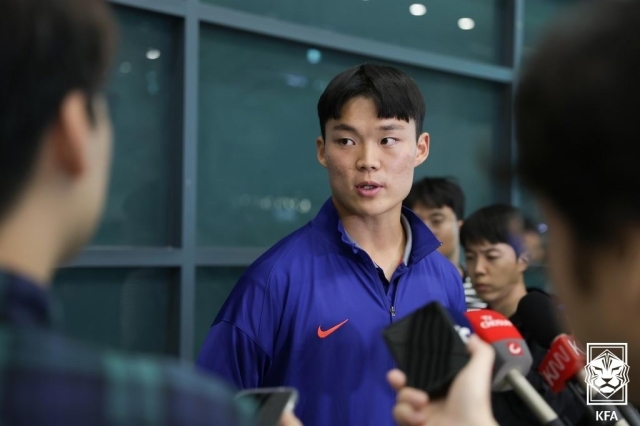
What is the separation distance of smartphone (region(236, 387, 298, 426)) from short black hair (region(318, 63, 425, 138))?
1.18m

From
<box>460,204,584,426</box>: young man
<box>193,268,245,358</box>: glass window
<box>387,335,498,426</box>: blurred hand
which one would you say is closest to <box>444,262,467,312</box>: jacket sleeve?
<box>460,204,584,426</box>: young man

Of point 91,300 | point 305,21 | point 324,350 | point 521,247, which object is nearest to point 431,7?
point 305,21

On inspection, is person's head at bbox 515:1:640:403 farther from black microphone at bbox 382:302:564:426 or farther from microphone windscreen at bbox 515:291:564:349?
microphone windscreen at bbox 515:291:564:349

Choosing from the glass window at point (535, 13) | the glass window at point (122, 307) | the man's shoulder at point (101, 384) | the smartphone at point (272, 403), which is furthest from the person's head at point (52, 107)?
the glass window at point (535, 13)

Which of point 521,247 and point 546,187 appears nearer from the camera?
point 546,187

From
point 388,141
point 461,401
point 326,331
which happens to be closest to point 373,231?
point 388,141

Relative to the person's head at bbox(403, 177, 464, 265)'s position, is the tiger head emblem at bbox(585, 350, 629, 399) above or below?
below

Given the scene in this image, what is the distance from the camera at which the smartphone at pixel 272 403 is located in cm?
103

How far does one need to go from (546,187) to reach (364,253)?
4.10 feet

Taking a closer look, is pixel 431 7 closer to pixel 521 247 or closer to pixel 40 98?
pixel 521 247

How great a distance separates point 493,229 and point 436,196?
→ 1.11 feet

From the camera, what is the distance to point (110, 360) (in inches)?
28.8

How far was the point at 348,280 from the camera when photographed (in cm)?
204

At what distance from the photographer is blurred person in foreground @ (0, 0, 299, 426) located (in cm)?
69
